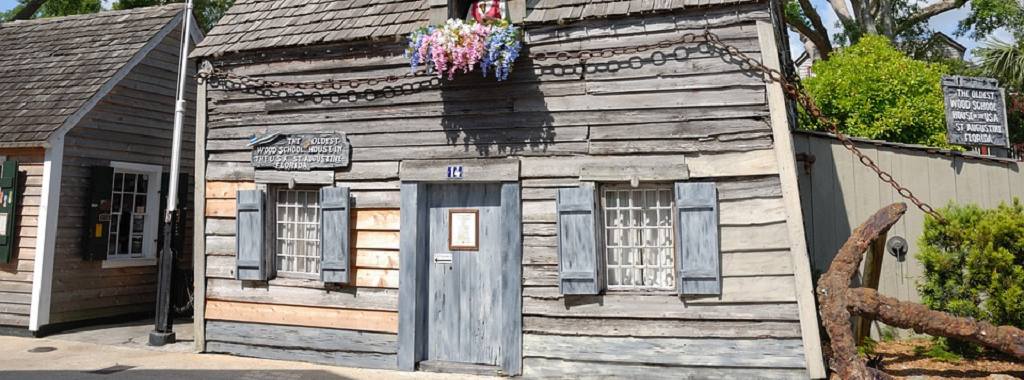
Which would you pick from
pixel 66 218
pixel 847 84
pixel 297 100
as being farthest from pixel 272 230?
pixel 847 84

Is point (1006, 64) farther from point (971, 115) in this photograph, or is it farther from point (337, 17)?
point (337, 17)

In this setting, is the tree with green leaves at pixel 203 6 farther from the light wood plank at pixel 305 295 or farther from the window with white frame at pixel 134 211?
the light wood plank at pixel 305 295

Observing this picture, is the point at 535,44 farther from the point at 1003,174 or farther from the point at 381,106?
the point at 1003,174

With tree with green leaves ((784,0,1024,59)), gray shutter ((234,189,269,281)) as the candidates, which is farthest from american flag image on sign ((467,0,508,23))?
tree with green leaves ((784,0,1024,59))

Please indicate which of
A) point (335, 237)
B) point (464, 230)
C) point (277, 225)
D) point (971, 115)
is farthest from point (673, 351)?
point (971, 115)

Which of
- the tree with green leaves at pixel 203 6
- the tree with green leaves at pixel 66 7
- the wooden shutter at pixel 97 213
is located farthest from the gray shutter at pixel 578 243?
the tree with green leaves at pixel 66 7

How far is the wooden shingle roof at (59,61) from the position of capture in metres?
9.41

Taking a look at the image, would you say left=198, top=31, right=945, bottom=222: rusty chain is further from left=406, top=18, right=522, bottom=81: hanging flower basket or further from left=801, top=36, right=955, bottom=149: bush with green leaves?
left=801, top=36, right=955, bottom=149: bush with green leaves

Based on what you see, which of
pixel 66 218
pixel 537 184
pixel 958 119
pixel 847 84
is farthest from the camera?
pixel 847 84

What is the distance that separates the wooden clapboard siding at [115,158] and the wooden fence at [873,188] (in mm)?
8793

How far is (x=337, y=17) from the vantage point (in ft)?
25.1

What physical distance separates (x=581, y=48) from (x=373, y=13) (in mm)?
2407

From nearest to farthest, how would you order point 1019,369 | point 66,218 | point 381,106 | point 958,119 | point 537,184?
point 1019,369, point 537,184, point 381,106, point 958,119, point 66,218

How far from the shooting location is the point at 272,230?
299 inches
